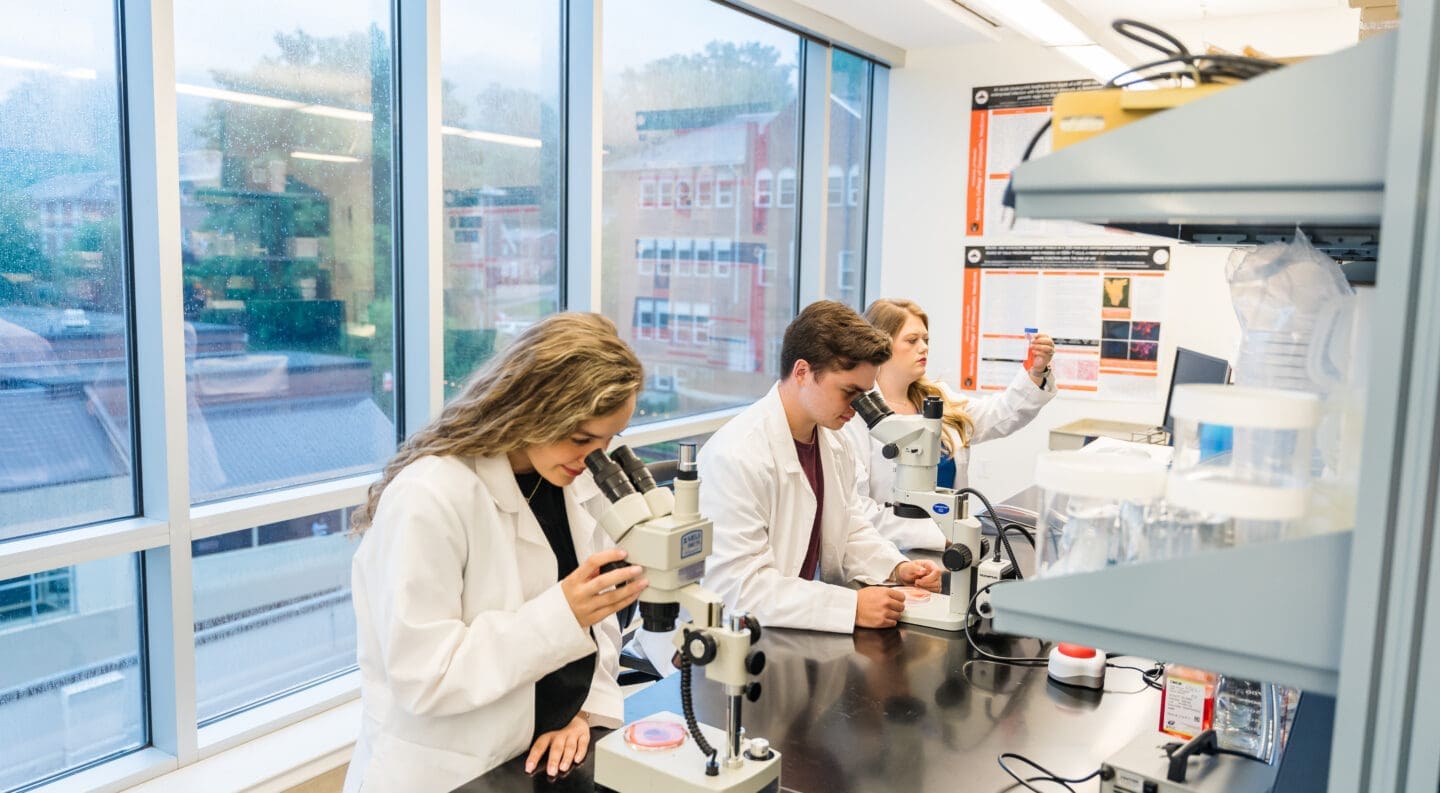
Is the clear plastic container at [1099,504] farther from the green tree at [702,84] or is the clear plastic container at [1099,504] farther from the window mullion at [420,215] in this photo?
the green tree at [702,84]

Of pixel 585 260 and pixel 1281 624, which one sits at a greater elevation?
pixel 585 260

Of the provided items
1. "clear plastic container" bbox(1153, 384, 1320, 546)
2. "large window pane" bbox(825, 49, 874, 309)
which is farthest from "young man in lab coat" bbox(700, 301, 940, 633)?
"large window pane" bbox(825, 49, 874, 309)

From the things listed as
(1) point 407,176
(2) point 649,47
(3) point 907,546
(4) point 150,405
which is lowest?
(3) point 907,546

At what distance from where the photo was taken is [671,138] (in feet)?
13.4

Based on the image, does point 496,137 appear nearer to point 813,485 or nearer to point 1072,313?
point 813,485

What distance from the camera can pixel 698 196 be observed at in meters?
4.25

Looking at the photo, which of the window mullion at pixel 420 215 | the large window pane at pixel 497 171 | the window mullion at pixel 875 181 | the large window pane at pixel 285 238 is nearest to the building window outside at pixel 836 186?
the window mullion at pixel 875 181

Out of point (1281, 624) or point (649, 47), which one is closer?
point (1281, 624)

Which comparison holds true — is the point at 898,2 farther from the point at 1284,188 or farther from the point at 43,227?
the point at 1284,188

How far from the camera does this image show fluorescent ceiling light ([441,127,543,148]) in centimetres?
318

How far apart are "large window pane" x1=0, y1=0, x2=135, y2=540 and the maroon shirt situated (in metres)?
1.62

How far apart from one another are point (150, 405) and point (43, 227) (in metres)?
0.45

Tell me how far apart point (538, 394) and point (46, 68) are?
156cm

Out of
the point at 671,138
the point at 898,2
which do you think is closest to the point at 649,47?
the point at 671,138
